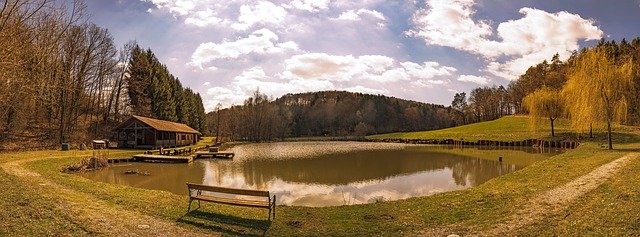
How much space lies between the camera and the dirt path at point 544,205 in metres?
9.42

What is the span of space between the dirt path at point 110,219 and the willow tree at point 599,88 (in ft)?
106

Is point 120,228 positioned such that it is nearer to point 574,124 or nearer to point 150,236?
point 150,236

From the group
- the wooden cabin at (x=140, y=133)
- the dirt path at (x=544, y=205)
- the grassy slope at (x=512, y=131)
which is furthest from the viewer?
the grassy slope at (x=512, y=131)

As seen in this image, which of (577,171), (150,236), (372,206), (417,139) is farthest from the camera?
(417,139)

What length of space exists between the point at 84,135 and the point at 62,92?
6.25 m

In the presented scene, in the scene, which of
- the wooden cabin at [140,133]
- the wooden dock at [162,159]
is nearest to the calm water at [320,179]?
the wooden dock at [162,159]

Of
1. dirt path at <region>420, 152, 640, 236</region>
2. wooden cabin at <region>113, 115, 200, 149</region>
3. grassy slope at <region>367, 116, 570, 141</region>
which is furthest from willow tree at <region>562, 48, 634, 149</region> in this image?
wooden cabin at <region>113, 115, 200, 149</region>

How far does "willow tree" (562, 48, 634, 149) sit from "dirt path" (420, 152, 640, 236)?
1568 centimetres

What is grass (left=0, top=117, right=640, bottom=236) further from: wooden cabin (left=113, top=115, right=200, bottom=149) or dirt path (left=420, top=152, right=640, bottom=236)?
wooden cabin (left=113, top=115, right=200, bottom=149)

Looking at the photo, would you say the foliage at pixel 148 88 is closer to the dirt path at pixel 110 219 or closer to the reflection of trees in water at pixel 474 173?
the reflection of trees in water at pixel 474 173

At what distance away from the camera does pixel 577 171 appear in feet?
60.4

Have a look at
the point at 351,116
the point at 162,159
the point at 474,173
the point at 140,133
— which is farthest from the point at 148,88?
the point at 351,116

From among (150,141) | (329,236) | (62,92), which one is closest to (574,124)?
(329,236)

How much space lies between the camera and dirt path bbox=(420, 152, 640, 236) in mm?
9422
